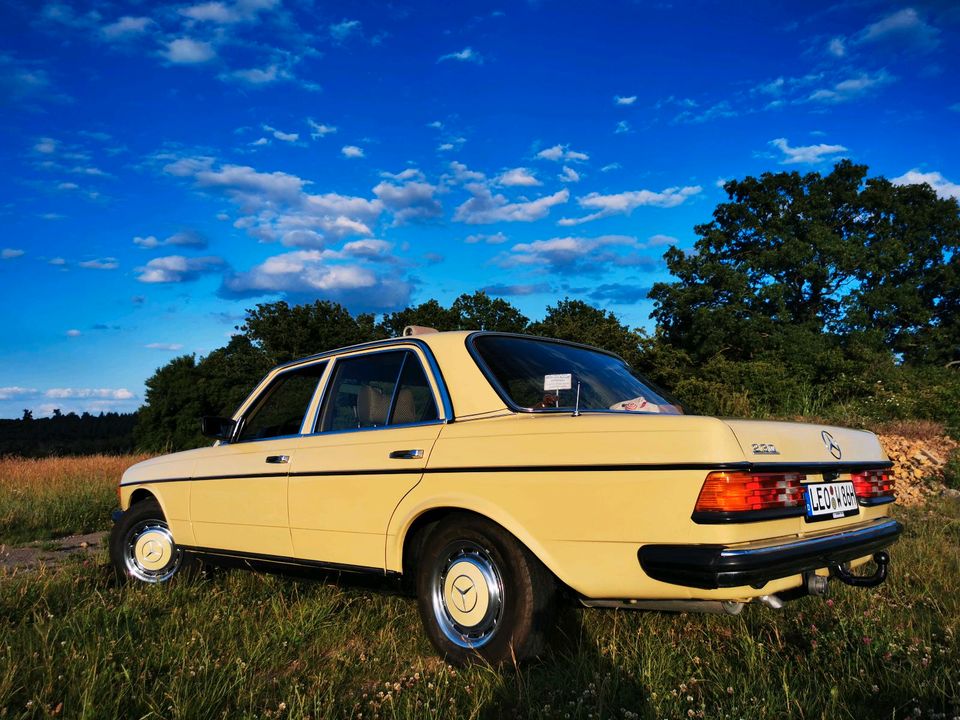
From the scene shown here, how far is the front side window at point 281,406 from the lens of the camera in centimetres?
461

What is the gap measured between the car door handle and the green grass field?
955 millimetres

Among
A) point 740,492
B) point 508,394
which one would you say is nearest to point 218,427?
point 508,394

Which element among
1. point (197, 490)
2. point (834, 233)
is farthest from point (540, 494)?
point (834, 233)

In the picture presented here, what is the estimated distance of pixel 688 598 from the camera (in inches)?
105

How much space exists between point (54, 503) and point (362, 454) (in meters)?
8.01

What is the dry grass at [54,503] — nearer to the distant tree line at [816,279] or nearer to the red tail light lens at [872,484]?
the red tail light lens at [872,484]

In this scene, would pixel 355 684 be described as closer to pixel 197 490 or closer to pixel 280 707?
pixel 280 707

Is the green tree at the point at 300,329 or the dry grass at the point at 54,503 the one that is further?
the green tree at the point at 300,329

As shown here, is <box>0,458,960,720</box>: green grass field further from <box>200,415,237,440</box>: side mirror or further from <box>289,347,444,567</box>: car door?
<box>200,415,237,440</box>: side mirror

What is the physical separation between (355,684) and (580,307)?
163 feet

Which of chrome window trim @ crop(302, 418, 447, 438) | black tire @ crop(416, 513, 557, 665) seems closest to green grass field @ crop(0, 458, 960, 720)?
black tire @ crop(416, 513, 557, 665)

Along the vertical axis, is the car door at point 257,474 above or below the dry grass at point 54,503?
above

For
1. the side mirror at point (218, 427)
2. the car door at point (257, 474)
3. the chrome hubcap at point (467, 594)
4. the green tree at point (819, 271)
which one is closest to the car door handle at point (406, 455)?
the chrome hubcap at point (467, 594)

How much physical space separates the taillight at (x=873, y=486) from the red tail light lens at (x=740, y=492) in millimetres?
896
